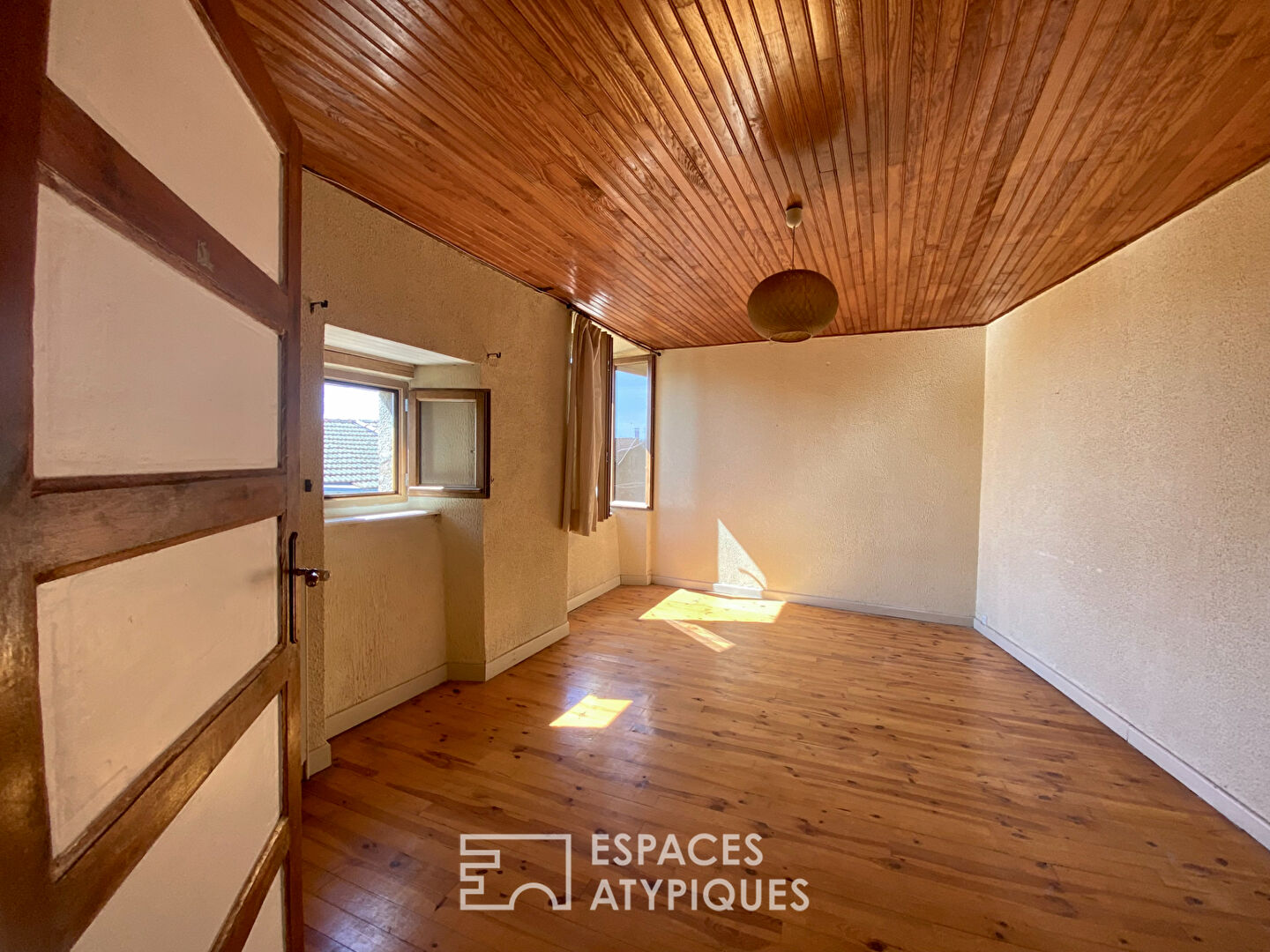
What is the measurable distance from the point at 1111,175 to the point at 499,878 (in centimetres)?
360

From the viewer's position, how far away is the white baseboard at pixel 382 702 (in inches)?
95.1

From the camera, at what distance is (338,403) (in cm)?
280

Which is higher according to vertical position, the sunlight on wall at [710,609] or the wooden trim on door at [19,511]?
the wooden trim on door at [19,511]

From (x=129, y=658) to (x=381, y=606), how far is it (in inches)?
86.7

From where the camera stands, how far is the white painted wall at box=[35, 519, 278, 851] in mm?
495

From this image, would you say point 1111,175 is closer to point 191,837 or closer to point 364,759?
point 191,837

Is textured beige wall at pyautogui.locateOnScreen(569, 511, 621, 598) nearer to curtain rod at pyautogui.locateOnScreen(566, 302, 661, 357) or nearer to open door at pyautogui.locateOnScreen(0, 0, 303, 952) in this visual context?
curtain rod at pyautogui.locateOnScreen(566, 302, 661, 357)

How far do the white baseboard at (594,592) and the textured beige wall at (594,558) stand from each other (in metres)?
0.03

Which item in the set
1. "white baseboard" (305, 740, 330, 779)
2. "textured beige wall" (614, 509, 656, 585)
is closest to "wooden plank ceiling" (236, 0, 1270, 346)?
"white baseboard" (305, 740, 330, 779)

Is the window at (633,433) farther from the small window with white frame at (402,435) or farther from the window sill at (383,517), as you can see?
the window sill at (383,517)

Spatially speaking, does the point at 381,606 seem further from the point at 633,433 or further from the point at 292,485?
the point at 633,433

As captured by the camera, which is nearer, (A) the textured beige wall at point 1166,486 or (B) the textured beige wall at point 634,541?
(A) the textured beige wall at point 1166,486

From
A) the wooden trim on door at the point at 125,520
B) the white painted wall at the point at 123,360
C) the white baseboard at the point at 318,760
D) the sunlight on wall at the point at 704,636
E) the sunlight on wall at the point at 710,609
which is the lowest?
the sunlight on wall at the point at 704,636

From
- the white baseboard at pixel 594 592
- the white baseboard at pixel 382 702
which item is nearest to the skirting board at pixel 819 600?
the white baseboard at pixel 594 592
